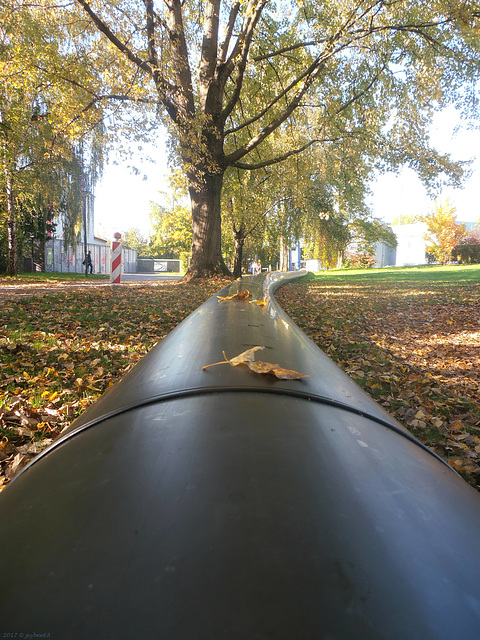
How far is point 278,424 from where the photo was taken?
0.92 m

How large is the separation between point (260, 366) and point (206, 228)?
12.6m

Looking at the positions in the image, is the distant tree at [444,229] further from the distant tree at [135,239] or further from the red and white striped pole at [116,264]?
the distant tree at [135,239]

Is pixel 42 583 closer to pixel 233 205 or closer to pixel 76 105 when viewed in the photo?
pixel 76 105

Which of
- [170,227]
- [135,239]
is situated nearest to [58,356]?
[170,227]

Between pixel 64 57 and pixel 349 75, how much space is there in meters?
8.98

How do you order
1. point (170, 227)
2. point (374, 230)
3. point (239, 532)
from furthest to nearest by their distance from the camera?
1. point (170, 227)
2. point (374, 230)
3. point (239, 532)

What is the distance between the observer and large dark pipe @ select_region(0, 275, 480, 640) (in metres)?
0.50

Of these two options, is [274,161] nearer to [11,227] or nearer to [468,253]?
[11,227]

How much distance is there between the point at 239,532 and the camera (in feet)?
1.99

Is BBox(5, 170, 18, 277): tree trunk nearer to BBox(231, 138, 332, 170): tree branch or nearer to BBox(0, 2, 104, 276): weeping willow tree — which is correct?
BBox(0, 2, 104, 276): weeping willow tree

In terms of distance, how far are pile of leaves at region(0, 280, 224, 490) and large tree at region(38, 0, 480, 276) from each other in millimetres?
5741

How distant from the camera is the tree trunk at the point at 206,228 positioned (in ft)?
44.1

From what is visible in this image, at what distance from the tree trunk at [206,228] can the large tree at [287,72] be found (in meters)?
0.03

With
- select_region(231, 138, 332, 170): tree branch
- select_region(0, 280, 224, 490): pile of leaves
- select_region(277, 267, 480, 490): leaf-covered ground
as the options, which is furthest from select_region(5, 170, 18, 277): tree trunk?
select_region(277, 267, 480, 490): leaf-covered ground
